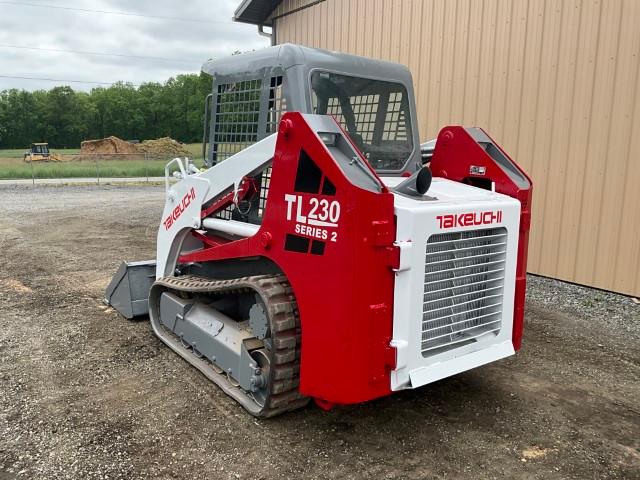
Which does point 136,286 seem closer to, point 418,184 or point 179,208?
point 179,208

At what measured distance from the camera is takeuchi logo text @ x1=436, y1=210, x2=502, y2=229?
3221 millimetres

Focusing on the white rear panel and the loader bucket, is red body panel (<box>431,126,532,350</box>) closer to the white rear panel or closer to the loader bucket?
the white rear panel

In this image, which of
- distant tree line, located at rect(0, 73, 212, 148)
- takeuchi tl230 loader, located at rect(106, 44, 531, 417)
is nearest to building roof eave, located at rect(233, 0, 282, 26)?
takeuchi tl230 loader, located at rect(106, 44, 531, 417)

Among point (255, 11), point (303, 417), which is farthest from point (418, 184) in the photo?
point (255, 11)

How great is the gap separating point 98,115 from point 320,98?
73278 mm

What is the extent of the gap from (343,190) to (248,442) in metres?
1.58

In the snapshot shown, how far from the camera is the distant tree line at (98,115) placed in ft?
215

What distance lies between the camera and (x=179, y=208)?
15.7 ft

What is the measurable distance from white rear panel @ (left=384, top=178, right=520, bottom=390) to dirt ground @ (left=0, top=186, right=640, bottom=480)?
0.49m

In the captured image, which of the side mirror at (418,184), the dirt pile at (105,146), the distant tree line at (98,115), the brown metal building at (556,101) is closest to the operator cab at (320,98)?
the side mirror at (418,184)

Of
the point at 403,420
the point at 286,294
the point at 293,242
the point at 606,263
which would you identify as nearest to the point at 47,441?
the point at 286,294

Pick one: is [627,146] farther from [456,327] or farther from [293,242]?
[293,242]

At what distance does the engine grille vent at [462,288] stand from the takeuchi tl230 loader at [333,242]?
11mm

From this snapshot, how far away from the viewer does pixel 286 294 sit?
3.49m
